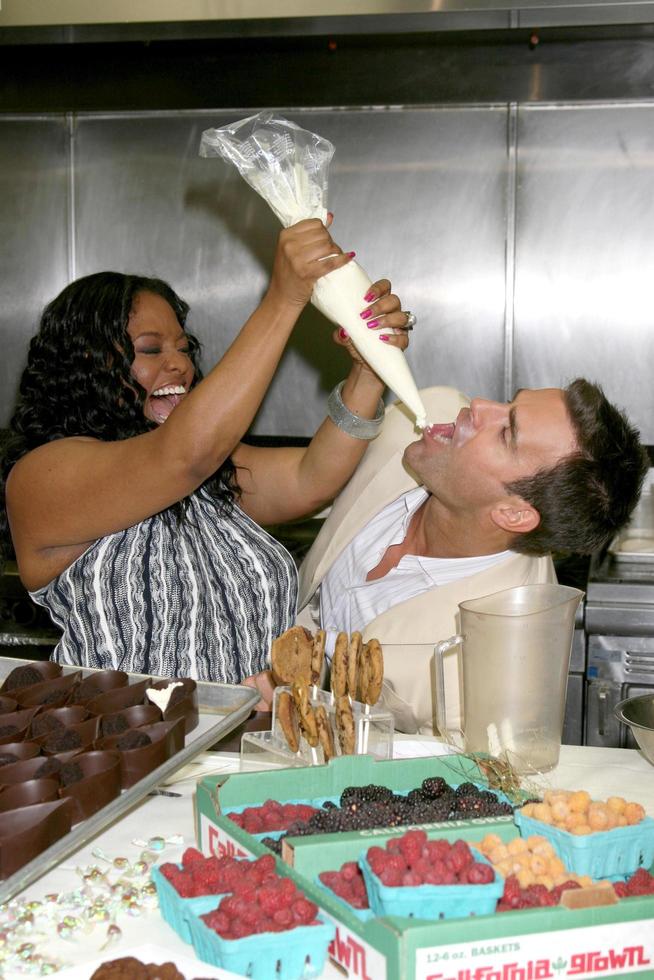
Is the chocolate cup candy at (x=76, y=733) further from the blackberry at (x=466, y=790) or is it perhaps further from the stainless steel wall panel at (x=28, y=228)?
the stainless steel wall panel at (x=28, y=228)

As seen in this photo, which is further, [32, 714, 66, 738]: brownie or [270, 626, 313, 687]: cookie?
[270, 626, 313, 687]: cookie

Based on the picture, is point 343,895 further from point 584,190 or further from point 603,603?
point 584,190

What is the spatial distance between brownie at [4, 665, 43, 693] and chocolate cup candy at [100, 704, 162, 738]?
0.21 m

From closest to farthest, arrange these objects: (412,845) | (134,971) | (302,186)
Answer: (134,971), (412,845), (302,186)

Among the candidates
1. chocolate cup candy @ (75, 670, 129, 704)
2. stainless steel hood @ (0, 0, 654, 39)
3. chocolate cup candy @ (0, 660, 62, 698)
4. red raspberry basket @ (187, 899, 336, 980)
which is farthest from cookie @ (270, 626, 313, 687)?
stainless steel hood @ (0, 0, 654, 39)

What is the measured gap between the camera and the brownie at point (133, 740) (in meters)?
1.43

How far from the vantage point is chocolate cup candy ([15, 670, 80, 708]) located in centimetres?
163

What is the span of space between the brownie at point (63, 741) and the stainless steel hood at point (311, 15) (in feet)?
7.15

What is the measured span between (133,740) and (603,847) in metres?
0.60

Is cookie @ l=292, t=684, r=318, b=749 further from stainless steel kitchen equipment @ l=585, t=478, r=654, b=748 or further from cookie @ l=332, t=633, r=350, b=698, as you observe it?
stainless steel kitchen equipment @ l=585, t=478, r=654, b=748

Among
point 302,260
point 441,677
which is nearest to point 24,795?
point 441,677

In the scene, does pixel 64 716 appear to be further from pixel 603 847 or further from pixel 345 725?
pixel 603 847

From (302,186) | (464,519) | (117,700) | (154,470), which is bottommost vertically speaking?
(117,700)

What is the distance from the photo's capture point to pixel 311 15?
2.93m
